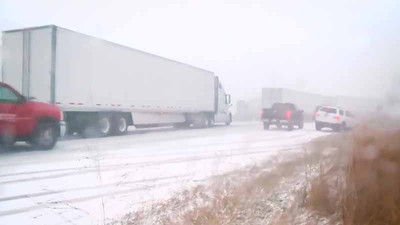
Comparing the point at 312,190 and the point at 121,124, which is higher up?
the point at 121,124

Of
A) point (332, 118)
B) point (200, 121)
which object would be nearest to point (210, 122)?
point (200, 121)

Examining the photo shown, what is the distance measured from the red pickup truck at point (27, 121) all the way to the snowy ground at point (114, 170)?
0.64ft

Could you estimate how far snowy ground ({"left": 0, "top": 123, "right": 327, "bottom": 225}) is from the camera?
322cm

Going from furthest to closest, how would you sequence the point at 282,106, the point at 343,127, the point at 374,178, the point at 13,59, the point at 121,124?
the point at 121,124 → the point at 13,59 → the point at 282,106 → the point at 343,127 → the point at 374,178

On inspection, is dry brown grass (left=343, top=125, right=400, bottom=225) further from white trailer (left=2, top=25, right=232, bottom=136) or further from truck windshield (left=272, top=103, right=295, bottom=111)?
white trailer (left=2, top=25, right=232, bottom=136)

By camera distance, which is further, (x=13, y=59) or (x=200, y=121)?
(x=200, y=121)

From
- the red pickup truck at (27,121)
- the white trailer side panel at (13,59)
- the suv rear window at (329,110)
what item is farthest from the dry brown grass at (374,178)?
the red pickup truck at (27,121)

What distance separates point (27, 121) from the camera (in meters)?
4.36

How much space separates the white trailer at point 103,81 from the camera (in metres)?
3.54

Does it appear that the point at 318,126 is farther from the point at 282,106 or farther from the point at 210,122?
the point at 210,122

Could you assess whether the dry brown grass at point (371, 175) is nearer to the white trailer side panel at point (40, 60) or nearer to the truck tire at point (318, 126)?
the truck tire at point (318, 126)

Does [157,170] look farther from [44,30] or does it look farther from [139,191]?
[44,30]

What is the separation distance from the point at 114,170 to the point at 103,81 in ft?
4.03

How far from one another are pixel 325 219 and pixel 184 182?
1372 millimetres
